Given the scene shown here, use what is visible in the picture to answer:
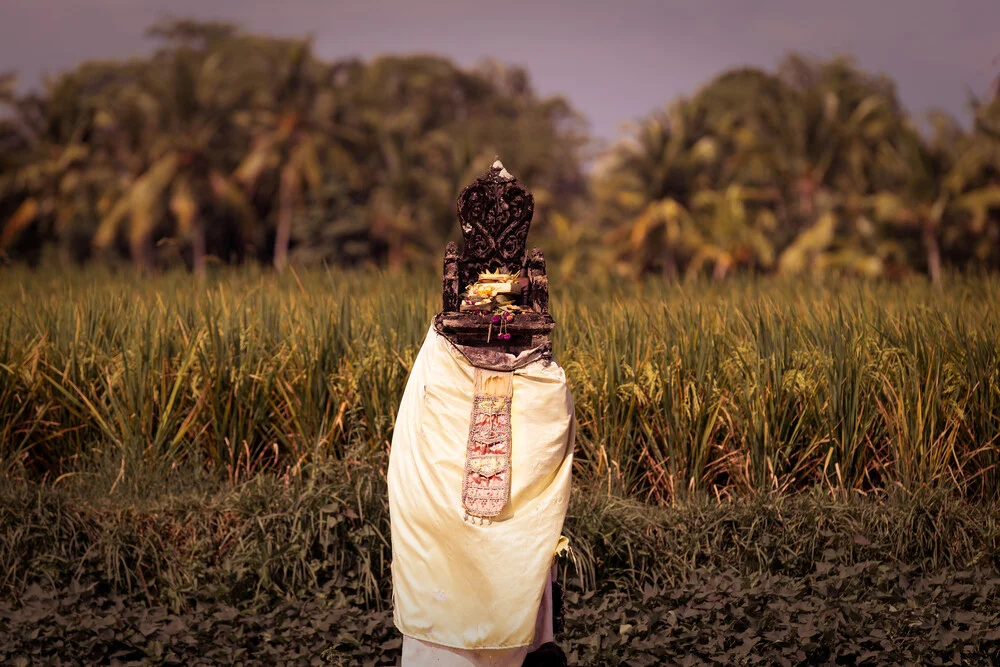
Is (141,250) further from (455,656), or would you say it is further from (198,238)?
(455,656)

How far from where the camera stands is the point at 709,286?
9523 mm

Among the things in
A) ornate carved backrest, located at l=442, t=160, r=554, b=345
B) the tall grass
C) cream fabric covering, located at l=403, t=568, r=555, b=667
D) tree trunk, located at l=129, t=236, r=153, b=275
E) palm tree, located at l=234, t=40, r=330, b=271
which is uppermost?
palm tree, located at l=234, t=40, r=330, b=271

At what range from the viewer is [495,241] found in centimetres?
372

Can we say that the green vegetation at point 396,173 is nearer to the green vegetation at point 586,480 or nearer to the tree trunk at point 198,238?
the tree trunk at point 198,238

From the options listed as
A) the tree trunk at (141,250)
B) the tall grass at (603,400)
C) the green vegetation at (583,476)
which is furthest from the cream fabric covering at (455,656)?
the tree trunk at (141,250)

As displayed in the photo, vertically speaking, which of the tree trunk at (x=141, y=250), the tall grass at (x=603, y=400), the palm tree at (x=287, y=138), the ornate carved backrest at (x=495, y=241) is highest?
the palm tree at (x=287, y=138)

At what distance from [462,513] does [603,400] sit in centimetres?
211

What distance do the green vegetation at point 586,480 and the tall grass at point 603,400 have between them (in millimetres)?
18

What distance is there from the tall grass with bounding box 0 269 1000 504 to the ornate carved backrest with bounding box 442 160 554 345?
173 cm

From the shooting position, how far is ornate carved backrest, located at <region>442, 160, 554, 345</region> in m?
3.64

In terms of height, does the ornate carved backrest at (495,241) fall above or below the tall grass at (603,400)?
above

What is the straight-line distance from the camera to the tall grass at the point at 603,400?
5.40m

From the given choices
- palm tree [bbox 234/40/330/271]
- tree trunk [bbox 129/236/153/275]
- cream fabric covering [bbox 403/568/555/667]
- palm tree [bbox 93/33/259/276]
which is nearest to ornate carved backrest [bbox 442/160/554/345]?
cream fabric covering [bbox 403/568/555/667]

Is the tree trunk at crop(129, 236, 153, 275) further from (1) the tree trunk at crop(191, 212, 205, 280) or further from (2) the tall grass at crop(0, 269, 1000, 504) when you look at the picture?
(2) the tall grass at crop(0, 269, 1000, 504)
